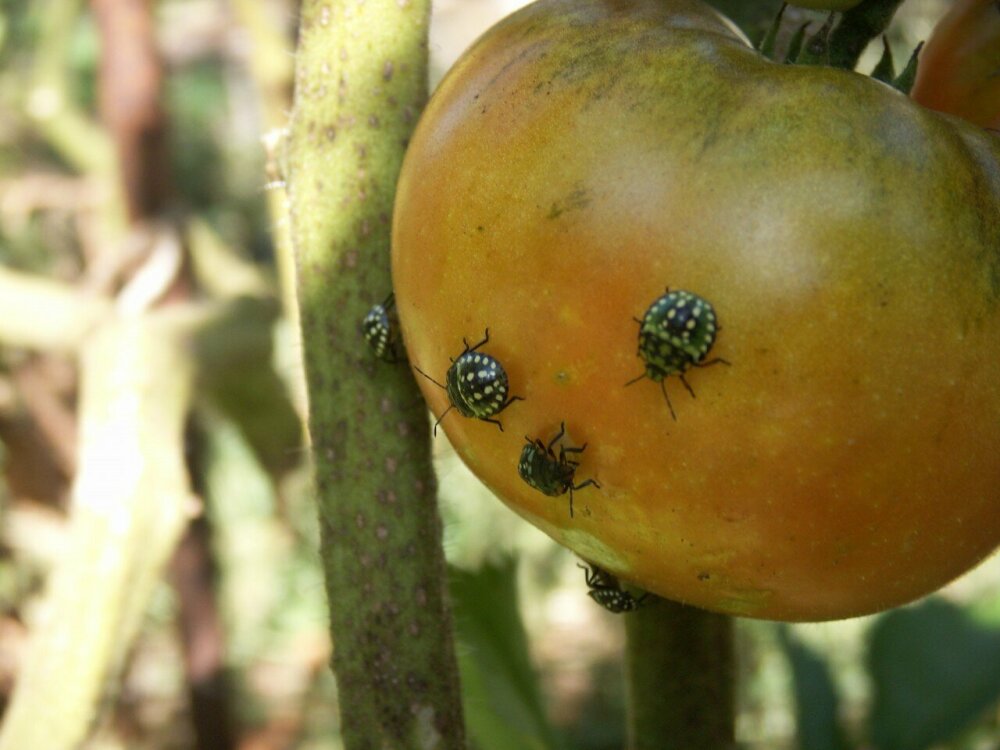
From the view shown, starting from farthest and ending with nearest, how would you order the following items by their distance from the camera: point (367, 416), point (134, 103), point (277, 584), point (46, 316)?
point (277, 584), point (134, 103), point (46, 316), point (367, 416)

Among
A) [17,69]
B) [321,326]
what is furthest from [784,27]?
[17,69]

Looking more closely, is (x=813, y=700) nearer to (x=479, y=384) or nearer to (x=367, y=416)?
(x=367, y=416)

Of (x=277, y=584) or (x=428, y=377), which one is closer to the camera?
(x=428, y=377)

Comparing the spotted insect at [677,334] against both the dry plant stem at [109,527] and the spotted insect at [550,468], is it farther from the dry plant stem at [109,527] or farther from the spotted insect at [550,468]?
the dry plant stem at [109,527]

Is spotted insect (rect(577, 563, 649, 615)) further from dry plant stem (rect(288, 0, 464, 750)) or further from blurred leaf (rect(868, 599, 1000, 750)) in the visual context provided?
blurred leaf (rect(868, 599, 1000, 750))

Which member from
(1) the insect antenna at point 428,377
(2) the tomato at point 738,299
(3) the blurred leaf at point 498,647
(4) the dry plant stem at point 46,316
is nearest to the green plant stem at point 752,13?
(2) the tomato at point 738,299

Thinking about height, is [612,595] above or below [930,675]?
above

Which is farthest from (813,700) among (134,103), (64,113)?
(64,113)
